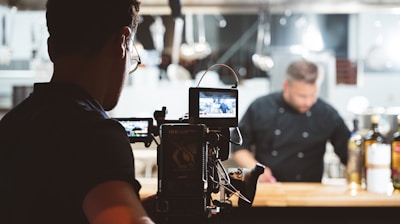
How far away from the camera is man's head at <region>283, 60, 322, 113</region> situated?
3338 millimetres

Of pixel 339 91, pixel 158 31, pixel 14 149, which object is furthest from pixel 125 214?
pixel 339 91

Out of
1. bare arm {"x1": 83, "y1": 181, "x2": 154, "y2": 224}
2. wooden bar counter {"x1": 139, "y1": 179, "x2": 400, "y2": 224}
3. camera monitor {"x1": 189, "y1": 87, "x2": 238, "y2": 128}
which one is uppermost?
camera monitor {"x1": 189, "y1": 87, "x2": 238, "y2": 128}

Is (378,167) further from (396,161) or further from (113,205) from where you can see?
(113,205)

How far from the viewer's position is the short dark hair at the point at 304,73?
10.9 feet

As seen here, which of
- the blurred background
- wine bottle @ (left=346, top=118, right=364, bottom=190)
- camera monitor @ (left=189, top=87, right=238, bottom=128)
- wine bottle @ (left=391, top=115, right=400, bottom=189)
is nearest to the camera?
camera monitor @ (left=189, top=87, right=238, bottom=128)

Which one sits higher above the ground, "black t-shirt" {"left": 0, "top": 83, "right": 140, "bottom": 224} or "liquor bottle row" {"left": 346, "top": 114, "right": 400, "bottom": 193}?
"black t-shirt" {"left": 0, "top": 83, "right": 140, "bottom": 224}

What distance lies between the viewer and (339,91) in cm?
612

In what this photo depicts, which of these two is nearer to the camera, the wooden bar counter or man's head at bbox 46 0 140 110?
man's head at bbox 46 0 140 110

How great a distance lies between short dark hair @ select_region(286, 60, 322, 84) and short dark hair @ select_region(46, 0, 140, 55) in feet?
8.10

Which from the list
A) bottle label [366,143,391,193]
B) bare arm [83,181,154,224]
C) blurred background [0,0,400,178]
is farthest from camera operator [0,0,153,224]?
blurred background [0,0,400,178]

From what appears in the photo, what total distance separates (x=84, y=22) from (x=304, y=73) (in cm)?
254

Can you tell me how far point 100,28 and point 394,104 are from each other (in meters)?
5.97

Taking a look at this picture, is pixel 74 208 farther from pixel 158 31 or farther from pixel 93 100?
pixel 158 31

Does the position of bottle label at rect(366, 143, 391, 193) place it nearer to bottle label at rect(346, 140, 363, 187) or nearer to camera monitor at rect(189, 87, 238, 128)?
bottle label at rect(346, 140, 363, 187)
